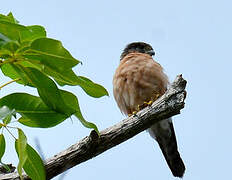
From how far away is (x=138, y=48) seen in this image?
650 cm

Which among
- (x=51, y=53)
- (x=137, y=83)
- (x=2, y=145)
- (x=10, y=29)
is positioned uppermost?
(x=10, y=29)

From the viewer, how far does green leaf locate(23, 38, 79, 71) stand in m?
1.85

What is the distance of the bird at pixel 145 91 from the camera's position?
5250 mm

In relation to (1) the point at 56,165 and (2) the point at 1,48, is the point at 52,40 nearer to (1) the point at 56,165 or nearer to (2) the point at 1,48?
(2) the point at 1,48

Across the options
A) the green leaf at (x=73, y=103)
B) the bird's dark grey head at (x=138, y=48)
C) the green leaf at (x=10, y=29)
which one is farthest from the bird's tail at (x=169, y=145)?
the green leaf at (x=10, y=29)

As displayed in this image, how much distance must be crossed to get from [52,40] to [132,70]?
3577 mm

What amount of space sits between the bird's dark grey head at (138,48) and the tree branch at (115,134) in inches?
123

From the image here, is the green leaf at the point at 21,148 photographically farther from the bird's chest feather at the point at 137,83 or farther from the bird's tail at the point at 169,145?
the bird's tail at the point at 169,145

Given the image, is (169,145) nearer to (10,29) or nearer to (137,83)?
(137,83)

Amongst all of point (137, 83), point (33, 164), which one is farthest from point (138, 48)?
point (33, 164)

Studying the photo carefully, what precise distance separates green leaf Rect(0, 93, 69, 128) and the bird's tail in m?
3.55

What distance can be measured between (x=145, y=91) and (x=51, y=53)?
3477 mm

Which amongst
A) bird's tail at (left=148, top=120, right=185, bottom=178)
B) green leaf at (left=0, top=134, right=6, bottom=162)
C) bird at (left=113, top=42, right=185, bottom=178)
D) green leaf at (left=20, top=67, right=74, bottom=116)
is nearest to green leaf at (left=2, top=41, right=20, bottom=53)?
green leaf at (left=20, top=67, right=74, bottom=116)

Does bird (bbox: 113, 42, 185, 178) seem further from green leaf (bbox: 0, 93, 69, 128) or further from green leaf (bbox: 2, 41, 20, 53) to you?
green leaf (bbox: 2, 41, 20, 53)
